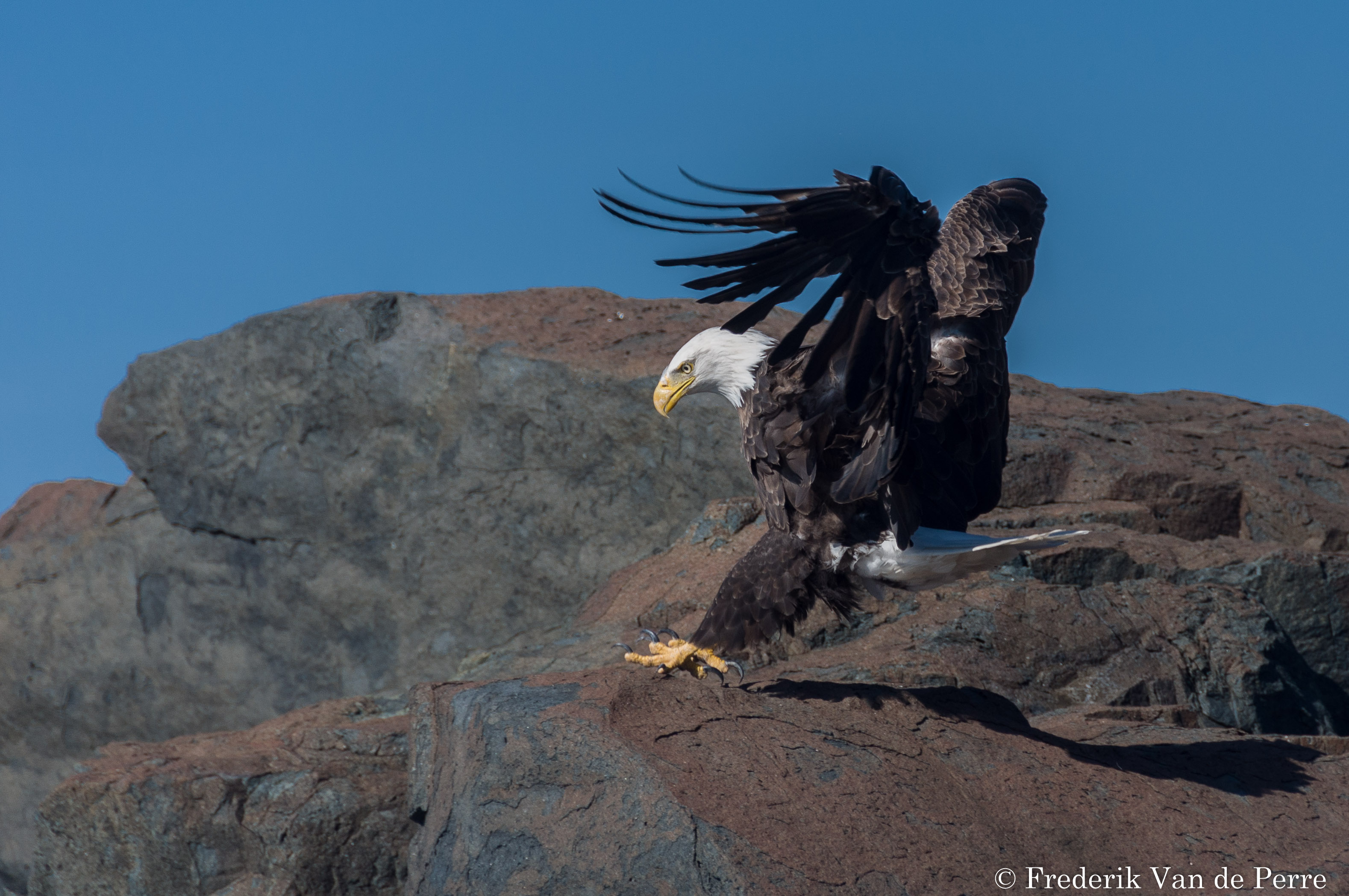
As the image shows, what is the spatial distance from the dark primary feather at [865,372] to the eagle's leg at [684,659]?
2.1 inches

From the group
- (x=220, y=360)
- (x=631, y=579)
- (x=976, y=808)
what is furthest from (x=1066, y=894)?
(x=220, y=360)

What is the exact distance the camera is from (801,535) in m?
3.71

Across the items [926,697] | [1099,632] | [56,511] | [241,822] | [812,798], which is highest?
[56,511]

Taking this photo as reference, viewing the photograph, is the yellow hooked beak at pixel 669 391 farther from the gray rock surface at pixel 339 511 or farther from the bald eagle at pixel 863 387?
the gray rock surface at pixel 339 511

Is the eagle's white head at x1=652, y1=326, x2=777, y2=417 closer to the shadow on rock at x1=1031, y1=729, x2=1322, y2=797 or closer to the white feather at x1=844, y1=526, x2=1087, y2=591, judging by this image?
the white feather at x1=844, y1=526, x2=1087, y2=591

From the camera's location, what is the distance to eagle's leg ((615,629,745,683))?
12.1ft

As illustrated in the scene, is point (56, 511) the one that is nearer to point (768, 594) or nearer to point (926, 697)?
point (768, 594)

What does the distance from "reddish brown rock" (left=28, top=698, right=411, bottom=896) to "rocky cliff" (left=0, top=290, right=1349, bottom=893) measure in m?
0.02

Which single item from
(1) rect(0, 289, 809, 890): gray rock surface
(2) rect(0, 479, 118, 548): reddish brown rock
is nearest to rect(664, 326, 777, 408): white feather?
(1) rect(0, 289, 809, 890): gray rock surface

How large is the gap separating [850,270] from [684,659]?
4.59ft

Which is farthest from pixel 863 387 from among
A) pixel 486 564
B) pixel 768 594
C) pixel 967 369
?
pixel 486 564

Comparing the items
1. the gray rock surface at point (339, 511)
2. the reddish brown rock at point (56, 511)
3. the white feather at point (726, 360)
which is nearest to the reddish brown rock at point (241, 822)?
the white feather at point (726, 360)

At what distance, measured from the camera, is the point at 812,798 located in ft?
9.20

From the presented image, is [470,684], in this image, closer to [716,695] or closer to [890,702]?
[716,695]
